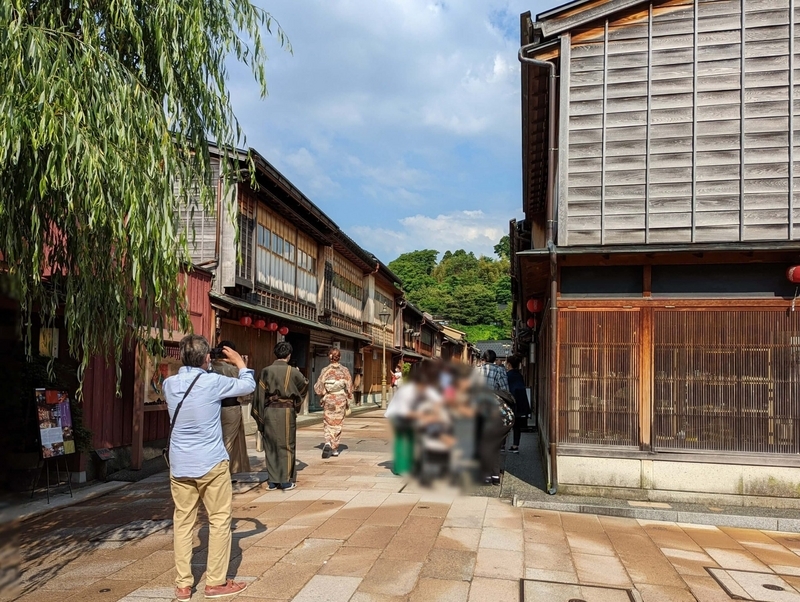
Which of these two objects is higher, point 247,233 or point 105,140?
point 247,233

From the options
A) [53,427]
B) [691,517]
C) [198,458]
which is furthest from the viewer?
[53,427]

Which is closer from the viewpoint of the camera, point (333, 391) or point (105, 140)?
point (105, 140)

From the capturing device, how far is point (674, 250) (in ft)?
28.2

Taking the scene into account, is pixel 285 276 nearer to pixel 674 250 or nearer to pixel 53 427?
pixel 53 427

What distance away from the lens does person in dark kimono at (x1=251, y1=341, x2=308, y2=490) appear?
9242 millimetres

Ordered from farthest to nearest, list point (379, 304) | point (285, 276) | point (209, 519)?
point (379, 304) < point (285, 276) < point (209, 519)

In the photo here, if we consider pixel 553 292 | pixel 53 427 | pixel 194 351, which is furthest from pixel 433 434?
pixel 53 427

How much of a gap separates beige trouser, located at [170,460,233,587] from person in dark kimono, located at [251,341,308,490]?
4091 millimetres

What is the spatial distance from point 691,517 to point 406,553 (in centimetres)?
400

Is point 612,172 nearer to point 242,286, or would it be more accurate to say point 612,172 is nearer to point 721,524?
point 721,524

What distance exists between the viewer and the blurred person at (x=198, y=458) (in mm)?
4965

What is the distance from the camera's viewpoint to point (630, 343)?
9.05m

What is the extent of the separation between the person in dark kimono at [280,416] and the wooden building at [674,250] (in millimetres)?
3819

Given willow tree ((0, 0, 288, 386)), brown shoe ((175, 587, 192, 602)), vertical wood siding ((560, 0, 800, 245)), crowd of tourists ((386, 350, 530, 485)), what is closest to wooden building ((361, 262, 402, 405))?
vertical wood siding ((560, 0, 800, 245))
